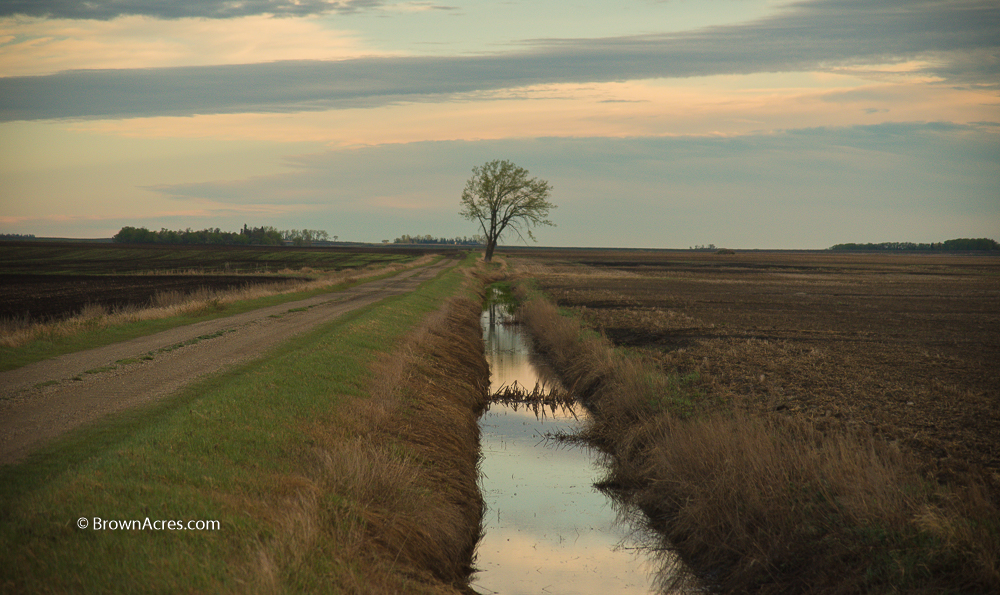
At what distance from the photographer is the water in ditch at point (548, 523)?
9.48 meters

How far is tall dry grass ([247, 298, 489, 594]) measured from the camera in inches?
Answer: 261

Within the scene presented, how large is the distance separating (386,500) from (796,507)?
18.1ft

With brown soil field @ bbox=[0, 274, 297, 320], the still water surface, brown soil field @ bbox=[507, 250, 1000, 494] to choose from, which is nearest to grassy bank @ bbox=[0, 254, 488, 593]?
the still water surface

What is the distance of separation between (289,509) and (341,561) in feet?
3.64

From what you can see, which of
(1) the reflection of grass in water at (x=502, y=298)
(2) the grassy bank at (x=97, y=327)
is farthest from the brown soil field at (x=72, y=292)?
(1) the reflection of grass in water at (x=502, y=298)

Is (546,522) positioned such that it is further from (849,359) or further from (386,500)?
(849,359)

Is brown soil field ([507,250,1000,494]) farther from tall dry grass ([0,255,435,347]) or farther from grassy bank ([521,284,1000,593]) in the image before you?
tall dry grass ([0,255,435,347])

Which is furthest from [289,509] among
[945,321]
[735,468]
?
[945,321]

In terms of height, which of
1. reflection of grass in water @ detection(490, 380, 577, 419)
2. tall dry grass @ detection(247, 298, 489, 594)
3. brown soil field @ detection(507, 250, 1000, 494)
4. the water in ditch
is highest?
brown soil field @ detection(507, 250, 1000, 494)

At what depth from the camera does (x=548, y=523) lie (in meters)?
11.4

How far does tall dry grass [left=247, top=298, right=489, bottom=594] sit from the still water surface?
0.42 metres

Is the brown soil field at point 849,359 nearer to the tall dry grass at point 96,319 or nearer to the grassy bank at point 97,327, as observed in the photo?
the grassy bank at point 97,327

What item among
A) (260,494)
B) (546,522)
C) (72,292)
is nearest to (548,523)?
(546,522)

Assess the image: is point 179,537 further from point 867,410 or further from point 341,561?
point 867,410
